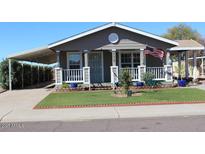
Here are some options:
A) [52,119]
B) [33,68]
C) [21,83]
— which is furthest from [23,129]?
[33,68]

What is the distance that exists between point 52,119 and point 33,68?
21.8m

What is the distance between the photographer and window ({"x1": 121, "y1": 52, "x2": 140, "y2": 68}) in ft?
74.6

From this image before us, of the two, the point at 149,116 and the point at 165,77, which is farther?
the point at 165,77

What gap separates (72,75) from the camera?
21.6 metres

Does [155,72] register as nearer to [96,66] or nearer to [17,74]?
[96,66]

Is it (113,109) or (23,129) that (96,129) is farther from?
(113,109)

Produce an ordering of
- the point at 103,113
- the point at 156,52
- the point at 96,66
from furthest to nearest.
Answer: the point at 96,66
the point at 156,52
the point at 103,113

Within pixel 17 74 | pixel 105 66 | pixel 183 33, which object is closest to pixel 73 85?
pixel 105 66

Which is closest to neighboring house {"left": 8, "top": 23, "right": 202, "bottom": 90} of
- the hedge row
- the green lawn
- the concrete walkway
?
the hedge row

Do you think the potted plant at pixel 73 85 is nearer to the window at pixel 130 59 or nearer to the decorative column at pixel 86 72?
the decorative column at pixel 86 72

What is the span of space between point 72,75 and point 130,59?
4349 millimetres

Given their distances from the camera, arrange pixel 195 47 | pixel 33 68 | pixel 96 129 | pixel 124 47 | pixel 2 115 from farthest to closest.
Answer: pixel 33 68
pixel 195 47
pixel 124 47
pixel 2 115
pixel 96 129

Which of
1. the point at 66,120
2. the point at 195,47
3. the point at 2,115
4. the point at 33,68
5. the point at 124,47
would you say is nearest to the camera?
the point at 66,120

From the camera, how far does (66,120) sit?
33.5 feet
